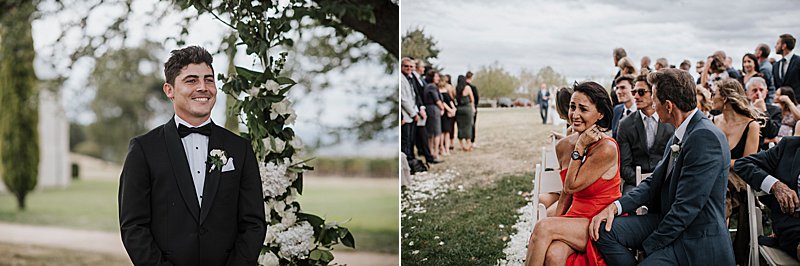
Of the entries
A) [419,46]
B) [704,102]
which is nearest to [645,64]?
[704,102]

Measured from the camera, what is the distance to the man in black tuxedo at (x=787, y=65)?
4.26 meters

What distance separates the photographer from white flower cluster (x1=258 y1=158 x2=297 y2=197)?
4.00 meters

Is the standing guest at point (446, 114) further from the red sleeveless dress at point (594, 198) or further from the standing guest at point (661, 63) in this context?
the red sleeveless dress at point (594, 198)

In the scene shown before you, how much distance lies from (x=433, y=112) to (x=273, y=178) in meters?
1.63

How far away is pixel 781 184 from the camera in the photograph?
3.84m

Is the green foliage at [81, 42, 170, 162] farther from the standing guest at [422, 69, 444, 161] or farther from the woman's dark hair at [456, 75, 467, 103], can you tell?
the woman's dark hair at [456, 75, 467, 103]

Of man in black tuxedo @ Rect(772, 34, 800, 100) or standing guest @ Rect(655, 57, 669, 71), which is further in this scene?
standing guest @ Rect(655, 57, 669, 71)

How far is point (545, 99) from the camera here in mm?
4762

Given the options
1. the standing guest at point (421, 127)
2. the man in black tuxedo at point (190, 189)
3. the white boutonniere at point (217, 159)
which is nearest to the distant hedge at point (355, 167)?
the standing guest at point (421, 127)

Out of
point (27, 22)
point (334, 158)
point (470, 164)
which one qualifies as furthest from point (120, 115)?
point (470, 164)

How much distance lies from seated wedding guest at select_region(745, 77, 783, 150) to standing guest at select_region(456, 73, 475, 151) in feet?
5.50

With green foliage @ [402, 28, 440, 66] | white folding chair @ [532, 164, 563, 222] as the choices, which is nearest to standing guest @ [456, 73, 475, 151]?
green foliage @ [402, 28, 440, 66]

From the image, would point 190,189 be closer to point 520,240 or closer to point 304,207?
point 520,240

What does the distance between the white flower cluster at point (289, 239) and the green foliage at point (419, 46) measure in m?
1.58
